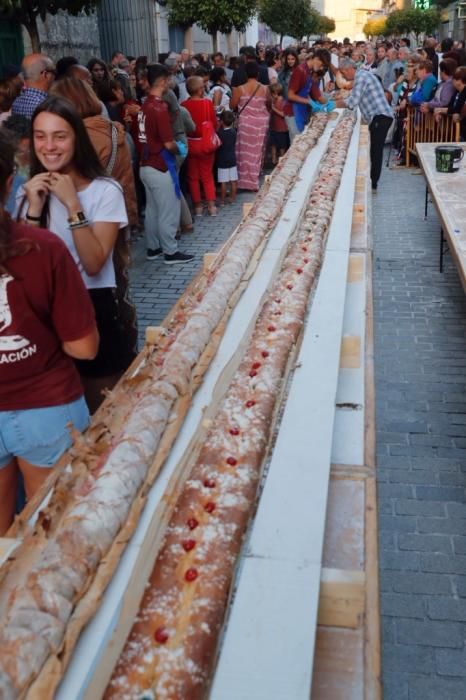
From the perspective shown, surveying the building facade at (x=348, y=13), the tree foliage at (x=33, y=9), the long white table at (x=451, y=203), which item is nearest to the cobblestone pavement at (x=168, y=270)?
the long white table at (x=451, y=203)

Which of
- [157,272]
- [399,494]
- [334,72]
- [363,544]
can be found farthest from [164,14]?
[363,544]

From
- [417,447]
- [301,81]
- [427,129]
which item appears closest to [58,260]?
[417,447]

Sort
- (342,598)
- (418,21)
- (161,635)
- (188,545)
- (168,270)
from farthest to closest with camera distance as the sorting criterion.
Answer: (418,21)
(168,270)
(188,545)
(342,598)
(161,635)

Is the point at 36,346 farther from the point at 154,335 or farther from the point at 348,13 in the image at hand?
the point at 348,13

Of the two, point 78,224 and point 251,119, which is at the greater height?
point 251,119

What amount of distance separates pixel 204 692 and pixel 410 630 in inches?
65.7

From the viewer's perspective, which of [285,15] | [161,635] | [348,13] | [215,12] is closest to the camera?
[161,635]

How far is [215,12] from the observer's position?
17312 mm

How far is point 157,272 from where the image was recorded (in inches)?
280

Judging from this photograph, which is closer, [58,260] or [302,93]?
[58,260]

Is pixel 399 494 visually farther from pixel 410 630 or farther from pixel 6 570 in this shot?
pixel 6 570

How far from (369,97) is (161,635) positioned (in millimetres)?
9122

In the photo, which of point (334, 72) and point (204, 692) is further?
point (334, 72)

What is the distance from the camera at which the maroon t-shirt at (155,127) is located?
21.0ft
